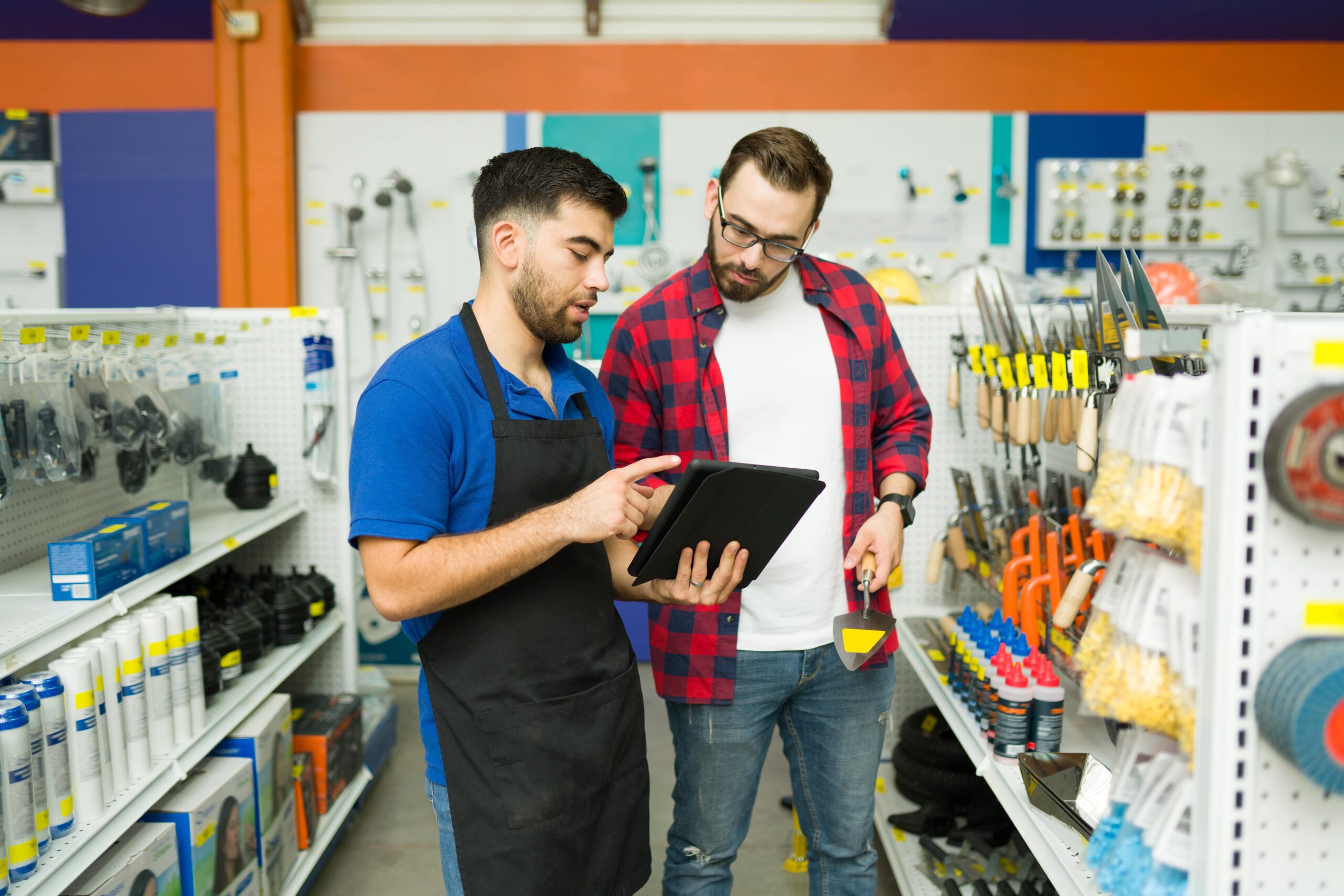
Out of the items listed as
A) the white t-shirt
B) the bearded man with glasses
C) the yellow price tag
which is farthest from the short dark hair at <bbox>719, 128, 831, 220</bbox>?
the yellow price tag

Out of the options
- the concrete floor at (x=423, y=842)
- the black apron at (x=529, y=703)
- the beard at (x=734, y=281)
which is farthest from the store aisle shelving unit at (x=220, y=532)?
the beard at (x=734, y=281)

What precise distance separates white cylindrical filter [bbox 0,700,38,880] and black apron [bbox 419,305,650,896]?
684mm

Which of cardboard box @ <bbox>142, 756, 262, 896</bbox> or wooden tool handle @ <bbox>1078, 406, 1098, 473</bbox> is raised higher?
wooden tool handle @ <bbox>1078, 406, 1098, 473</bbox>

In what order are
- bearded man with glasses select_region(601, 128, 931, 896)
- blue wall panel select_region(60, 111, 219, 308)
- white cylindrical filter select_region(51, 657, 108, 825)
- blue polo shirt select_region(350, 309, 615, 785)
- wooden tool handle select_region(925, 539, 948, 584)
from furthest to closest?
blue wall panel select_region(60, 111, 219, 308) → wooden tool handle select_region(925, 539, 948, 584) → bearded man with glasses select_region(601, 128, 931, 896) → white cylindrical filter select_region(51, 657, 108, 825) → blue polo shirt select_region(350, 309, 615, 785)

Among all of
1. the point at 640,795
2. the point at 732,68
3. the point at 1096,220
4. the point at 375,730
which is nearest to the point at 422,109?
the point at 732,68

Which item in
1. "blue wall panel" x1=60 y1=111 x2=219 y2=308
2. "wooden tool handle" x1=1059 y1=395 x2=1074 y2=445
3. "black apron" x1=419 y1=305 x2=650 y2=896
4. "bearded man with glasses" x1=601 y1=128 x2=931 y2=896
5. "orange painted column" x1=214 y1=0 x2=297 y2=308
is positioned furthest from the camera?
"blue wall panel" x1=60 y1=111 x2=219 y2=308

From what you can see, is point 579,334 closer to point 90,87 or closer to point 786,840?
point 786,840

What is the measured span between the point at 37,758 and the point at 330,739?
1.32 metres

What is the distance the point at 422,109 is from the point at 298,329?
8.04 ft

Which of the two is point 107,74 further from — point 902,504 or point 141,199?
point 902,504

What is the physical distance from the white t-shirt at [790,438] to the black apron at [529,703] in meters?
0.43

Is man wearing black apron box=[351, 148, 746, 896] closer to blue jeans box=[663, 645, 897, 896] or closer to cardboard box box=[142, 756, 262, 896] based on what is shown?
blue jeans box=[663, 645, 897, 896]

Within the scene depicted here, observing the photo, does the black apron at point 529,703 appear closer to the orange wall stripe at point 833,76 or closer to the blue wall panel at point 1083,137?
the orange wall stripe at point 833,76

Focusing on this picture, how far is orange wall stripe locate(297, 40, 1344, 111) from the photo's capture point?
5.11m
